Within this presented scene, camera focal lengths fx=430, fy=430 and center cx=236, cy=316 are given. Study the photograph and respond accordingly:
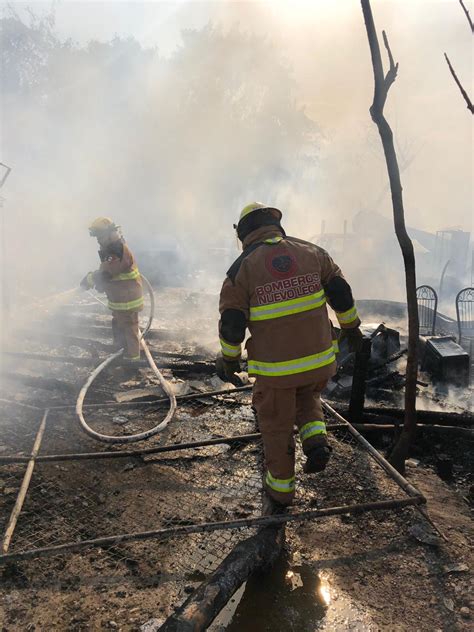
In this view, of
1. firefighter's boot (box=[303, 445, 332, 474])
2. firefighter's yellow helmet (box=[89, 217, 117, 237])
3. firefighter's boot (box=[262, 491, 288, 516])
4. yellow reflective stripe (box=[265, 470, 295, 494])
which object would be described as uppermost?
firefighter's yellow helmet (box=[89, 217, 117, 237])

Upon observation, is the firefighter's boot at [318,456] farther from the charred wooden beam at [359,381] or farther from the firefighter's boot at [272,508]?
the charred wooden beam at [359,381]

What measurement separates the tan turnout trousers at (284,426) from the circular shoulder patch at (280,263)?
0.67 meters

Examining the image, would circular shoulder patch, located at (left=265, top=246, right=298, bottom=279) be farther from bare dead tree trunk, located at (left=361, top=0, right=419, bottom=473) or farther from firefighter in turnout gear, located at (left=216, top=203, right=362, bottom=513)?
bare dead tree trunk, located at (left=361, top=0, right=419, bottom=473)

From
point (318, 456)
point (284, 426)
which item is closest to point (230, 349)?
point (284, 426)

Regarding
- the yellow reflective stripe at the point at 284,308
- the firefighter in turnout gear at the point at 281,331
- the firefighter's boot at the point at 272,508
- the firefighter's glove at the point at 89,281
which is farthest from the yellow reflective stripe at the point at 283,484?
the firefighter's glove at the point at 89,281

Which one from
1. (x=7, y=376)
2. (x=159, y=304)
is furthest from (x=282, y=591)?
(x=159, y=304)

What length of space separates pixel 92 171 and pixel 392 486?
20396mm

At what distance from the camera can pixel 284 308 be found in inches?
99.0

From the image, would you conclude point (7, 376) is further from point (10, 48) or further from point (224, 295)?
point (10, 48)

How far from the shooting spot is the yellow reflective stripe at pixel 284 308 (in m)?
2.52

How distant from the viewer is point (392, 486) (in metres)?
3.22

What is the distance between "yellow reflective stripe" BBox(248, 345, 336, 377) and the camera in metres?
2.53

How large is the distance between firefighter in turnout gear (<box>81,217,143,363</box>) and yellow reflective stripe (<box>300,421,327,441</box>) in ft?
11.9

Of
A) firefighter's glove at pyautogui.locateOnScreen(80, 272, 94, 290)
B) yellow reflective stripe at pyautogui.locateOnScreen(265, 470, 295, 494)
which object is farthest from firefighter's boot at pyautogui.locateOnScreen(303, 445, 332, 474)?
firefighter's glove at pyautogui.locateOnScreen(80, 272, 94, 290)
